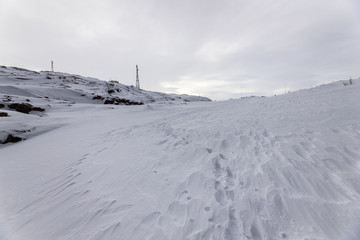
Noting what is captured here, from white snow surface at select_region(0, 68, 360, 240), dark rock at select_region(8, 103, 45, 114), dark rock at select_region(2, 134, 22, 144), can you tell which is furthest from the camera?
dark rock at select_region(8, 103, 45, 114)

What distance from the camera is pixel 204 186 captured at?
2.60m

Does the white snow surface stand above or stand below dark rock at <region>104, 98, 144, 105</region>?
below

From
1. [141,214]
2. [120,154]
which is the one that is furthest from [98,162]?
[141,214]

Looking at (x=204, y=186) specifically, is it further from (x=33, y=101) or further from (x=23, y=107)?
(x=33, y=101)

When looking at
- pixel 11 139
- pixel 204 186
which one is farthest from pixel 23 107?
pixel 204 186

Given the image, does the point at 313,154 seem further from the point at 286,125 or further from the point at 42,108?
the point at 42,108

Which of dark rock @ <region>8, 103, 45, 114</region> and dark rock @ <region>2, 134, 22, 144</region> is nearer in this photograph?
dark rock @ <region>2, 134, 22, 144</region>

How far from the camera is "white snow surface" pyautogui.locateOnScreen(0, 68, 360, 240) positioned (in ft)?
6.37

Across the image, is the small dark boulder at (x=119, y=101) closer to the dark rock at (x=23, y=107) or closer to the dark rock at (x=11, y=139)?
the dark rock at (x=23, y=107)

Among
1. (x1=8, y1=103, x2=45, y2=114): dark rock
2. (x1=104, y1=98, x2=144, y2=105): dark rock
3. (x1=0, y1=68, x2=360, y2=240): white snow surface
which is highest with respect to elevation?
(x1=104, y1=98, x2=144, y2=105): dark rock

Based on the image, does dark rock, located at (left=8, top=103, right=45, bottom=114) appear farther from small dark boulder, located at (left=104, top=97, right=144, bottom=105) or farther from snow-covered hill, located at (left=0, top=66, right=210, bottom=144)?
small dark boulder, located at (left=104, top=97, right=144, bottom=105)

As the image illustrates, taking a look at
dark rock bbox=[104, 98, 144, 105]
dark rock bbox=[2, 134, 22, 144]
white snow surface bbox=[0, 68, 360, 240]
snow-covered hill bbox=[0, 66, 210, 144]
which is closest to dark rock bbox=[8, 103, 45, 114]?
snow-covered hill bbox=[0, 66, 210, 144]

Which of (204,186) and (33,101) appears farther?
(33,101)

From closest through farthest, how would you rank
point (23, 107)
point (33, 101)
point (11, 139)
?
point (11, 139) → point (23, 107) → point (33, 101)
